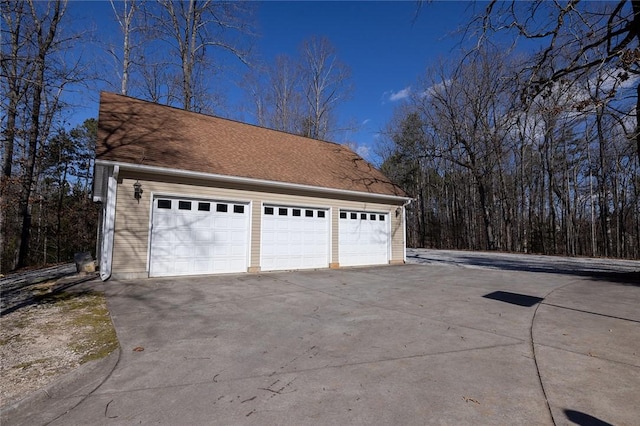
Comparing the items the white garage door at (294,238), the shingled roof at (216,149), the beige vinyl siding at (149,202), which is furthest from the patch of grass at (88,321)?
the white garage door at (294,238)

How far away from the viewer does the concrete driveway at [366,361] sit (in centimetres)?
246

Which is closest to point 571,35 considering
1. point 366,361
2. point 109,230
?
point 366,361

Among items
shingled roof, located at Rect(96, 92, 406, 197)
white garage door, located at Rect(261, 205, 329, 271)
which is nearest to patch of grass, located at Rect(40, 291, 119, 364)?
shingled roof, located at Rect(96, 92, 406, 197)

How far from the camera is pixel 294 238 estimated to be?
11.0 metres

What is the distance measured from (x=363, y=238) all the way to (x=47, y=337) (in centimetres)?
1022

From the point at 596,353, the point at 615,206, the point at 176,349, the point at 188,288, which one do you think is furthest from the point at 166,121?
the point at 615,206

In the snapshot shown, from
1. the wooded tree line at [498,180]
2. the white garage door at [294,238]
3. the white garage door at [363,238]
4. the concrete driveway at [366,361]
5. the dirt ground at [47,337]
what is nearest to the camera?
the concrete driveway at [366,361]

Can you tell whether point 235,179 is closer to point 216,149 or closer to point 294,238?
point 216,149

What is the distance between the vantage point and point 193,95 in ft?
65.9

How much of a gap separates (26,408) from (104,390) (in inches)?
20.2

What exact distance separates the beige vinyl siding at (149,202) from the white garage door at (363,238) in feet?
1.96

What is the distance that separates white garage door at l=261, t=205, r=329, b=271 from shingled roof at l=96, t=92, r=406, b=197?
109 centimetres

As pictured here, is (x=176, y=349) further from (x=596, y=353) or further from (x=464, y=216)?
(x=464, y=216)

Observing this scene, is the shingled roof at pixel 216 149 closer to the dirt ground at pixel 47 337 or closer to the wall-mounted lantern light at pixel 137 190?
the wall-mounted lantern light at pixel 137 190
